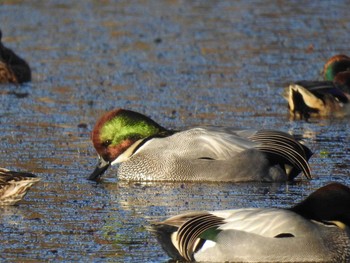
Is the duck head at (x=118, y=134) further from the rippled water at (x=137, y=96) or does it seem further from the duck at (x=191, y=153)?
the rippled water at (x=137, y=96)

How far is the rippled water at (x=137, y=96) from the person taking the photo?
29.7 feet

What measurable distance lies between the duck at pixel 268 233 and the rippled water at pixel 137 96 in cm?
41

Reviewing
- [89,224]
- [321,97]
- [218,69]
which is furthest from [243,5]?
[89,224]

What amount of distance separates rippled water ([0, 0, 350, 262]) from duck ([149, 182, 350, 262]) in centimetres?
41

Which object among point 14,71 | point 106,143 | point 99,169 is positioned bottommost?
point 99,169

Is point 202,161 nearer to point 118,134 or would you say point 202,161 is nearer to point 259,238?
point 118,134

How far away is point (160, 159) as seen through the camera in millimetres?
10945

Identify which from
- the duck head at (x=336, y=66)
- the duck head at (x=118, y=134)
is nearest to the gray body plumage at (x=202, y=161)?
the duck head at (x=118, y=134)

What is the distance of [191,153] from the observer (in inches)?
429

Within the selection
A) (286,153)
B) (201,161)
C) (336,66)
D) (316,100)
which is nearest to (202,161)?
(201,161)

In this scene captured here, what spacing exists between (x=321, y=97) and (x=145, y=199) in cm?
539

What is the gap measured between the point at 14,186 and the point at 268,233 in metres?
2.84

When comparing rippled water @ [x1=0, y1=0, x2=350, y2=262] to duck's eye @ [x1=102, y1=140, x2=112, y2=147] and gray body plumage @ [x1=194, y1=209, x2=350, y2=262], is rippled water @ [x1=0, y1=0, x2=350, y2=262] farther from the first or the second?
gray body plumage @ [x1=194, y1=209, x2=350, y2=262]

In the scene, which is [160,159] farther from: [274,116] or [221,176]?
[274,116]
